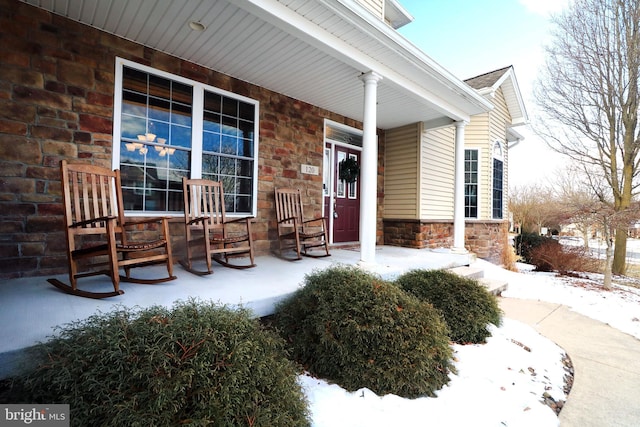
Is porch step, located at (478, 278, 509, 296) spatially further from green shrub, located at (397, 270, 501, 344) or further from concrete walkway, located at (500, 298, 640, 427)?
green shrub, located at (397, 270, 501, 344)

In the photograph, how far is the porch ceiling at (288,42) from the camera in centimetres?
270

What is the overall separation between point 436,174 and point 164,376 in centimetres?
629

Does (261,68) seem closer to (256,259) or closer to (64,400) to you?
(256,259)

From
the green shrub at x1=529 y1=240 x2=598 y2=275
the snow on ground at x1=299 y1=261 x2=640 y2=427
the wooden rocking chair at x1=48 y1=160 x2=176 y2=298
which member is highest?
the wooden rocking chair at x1=48 y1=160 x2=176 y2=298

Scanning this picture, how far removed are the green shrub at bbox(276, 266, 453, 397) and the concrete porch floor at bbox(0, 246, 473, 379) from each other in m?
0.49

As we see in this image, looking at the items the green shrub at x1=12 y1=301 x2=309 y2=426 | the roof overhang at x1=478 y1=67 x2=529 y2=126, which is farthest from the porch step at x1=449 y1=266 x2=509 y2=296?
the roof overhang at x1=478 y1=67 x2=529 y2=126

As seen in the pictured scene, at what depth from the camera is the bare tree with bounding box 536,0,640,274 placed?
696cm

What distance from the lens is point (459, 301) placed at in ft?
8.93

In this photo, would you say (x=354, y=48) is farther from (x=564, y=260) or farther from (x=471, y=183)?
(x=564, y=260)

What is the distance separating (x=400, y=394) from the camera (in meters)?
1.75

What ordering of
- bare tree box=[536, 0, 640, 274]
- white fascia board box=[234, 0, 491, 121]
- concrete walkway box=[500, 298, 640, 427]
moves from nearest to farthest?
1. concrete walkway box=[500, 298, 640, 427]
2. white fascia board box=[234, 0, 491, 121]
3. bare tree box=[536, 0, 640, 274]

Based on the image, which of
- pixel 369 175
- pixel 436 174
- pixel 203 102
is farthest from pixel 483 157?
pixel 203 102

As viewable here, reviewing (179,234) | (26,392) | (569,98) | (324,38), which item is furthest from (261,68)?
(569,98)
